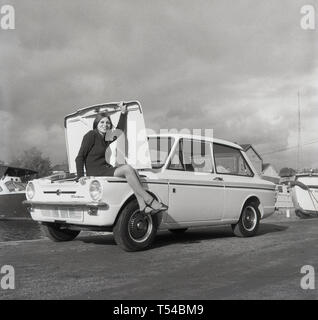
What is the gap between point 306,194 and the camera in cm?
1692

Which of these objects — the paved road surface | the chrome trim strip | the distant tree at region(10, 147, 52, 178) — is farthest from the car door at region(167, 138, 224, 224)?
the distant tree at region(10, 147, 52, 178)

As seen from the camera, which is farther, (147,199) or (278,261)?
(147,199)

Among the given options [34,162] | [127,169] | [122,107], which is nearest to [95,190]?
[127,169]

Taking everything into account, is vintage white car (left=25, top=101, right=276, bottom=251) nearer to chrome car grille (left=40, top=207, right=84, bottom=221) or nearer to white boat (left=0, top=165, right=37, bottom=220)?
chrome car grille (left=40, top=207, right=84, bottom=221)

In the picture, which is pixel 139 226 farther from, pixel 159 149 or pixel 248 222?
pixel 248 222

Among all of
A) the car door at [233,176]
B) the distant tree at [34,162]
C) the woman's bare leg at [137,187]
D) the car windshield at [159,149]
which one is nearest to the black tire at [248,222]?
the car door at [233,176]

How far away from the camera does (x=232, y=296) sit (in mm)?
4020

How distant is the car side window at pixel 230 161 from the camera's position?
8.25 m

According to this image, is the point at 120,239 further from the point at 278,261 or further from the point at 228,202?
the point at 228,202

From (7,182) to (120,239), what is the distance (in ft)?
60.0

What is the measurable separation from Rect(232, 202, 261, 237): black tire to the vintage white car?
0.7 inches

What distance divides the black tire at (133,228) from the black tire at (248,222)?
2331 mm

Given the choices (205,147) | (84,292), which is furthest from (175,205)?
(84,292)

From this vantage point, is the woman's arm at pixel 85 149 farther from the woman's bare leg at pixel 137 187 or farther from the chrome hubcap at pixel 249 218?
the chrome hubcap at pixel 249 218
